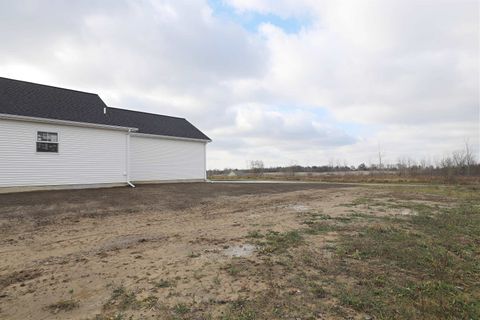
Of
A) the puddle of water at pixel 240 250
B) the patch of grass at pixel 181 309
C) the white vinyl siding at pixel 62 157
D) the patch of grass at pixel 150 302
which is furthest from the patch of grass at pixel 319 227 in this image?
the white vinyl siding at pixel 62 157

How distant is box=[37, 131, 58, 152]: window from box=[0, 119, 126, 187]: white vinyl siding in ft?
0.52

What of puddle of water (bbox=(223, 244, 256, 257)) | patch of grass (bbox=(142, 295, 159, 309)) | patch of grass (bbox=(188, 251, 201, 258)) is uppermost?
patch of grass (bbox=(188, 251, 201, 258))

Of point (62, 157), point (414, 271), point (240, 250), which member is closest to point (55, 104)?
point (62, 157)

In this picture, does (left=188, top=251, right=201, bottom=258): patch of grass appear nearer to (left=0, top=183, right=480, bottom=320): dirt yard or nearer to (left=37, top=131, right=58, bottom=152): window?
(left=0, top=183, right=480, bottom=320): dirt yard

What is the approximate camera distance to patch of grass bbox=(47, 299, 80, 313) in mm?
2896

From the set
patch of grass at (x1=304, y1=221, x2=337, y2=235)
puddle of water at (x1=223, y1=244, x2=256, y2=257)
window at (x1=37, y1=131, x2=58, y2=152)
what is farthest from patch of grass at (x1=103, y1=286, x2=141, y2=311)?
window at (x1=37, y1=131, x2=58, y2=152)

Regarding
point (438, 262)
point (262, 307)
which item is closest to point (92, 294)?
point (262, 307)

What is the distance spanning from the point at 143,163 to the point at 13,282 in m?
15.8

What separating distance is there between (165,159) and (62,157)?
7.28m

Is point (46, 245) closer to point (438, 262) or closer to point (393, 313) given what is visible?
point (393, 313)

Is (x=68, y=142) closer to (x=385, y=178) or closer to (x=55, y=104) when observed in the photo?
(x=55, y=104)

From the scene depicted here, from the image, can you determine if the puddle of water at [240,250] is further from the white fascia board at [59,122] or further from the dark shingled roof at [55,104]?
the dark shingled roof at [55,104]

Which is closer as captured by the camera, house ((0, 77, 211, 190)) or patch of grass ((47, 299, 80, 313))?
patch of grass ((47, 299, 80, 313))

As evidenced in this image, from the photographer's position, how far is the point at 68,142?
46.6 ft
